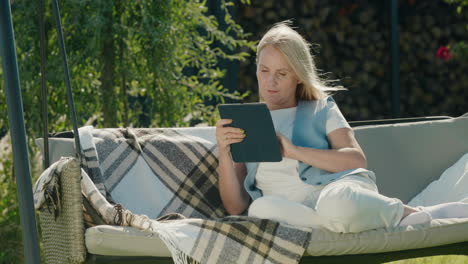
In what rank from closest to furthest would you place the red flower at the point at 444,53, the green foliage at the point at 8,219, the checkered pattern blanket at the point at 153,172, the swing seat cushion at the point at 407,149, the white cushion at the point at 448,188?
the checkered pattern blanket at the point at 153,172
the white cushion at the point at 448,188
the swing seat cushion at the point at 407,149
the green foliage at the point at 8,219
the red flower at the point at 444,53

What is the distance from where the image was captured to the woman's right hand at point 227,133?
2246 millimetres

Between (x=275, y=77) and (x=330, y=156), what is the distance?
1.16 ft

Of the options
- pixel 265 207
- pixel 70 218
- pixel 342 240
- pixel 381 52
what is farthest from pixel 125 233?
pixel 381 52

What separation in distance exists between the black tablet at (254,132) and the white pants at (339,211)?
250 mm

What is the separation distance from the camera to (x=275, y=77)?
2.47m

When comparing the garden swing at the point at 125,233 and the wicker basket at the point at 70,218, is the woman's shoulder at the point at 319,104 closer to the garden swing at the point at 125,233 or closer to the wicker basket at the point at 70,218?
the garden swing at the point at 125,233

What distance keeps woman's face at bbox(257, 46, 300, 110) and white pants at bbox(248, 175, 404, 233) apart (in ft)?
1.81

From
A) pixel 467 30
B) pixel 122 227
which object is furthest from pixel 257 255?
pixel 467 30

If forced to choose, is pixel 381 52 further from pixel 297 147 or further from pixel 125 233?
pixel 125 233

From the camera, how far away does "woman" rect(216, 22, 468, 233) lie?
7.43 ft

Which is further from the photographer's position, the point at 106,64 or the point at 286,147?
the point at 106,64

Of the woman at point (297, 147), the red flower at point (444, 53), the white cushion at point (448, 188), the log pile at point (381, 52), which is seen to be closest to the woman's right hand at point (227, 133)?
the woman at point (297, 147)

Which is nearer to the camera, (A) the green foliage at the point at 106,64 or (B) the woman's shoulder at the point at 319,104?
(B) the woman's shoulder at the point at 319,104

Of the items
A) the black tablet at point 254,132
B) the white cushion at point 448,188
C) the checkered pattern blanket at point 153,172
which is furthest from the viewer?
the white cushion at point 448,188
